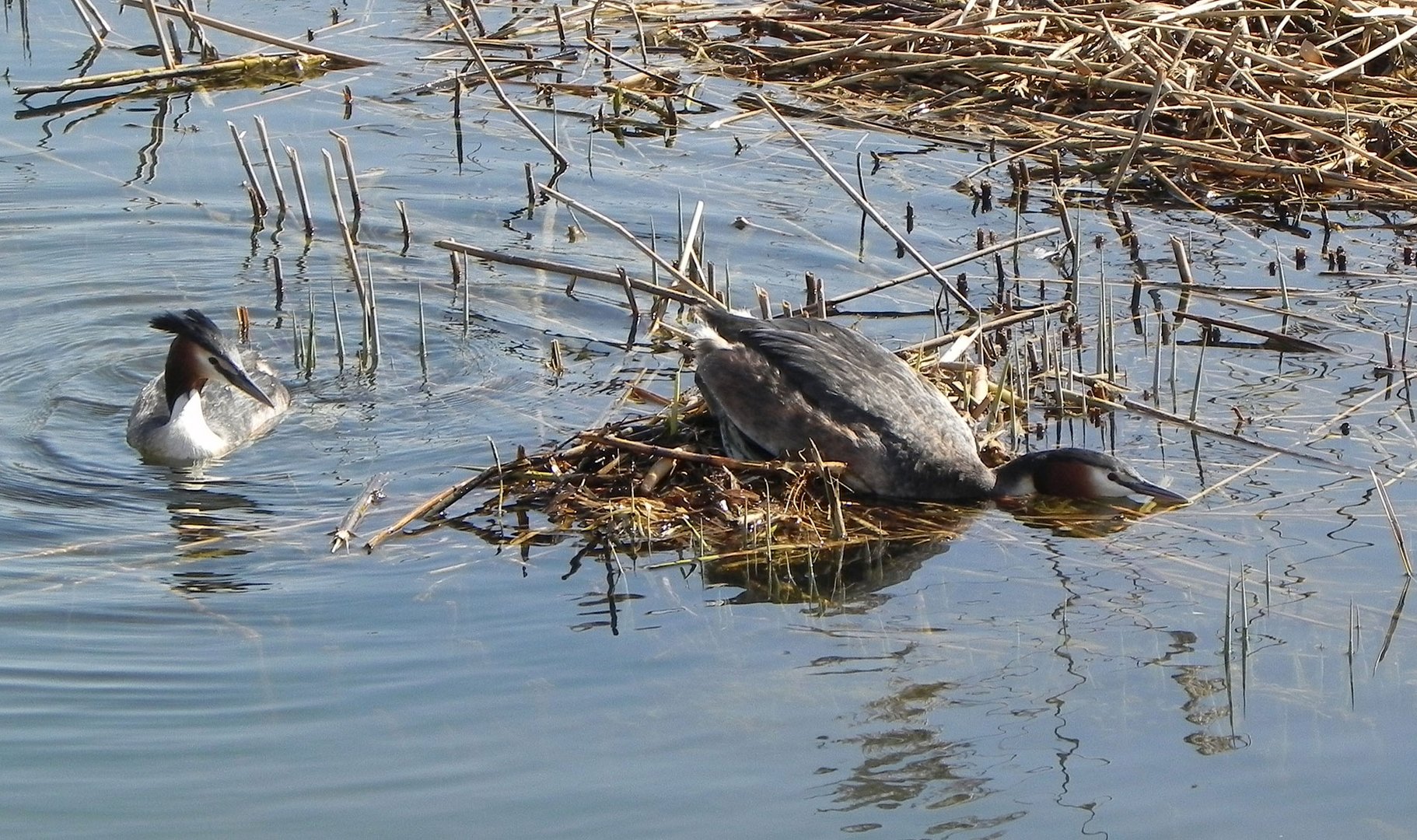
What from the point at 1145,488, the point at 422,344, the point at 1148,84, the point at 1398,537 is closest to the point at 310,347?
the point at 422,344

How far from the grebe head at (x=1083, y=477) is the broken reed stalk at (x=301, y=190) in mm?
3981

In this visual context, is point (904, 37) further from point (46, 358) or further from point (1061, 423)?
point (46, 358)

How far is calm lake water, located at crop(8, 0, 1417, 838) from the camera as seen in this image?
4637 mm

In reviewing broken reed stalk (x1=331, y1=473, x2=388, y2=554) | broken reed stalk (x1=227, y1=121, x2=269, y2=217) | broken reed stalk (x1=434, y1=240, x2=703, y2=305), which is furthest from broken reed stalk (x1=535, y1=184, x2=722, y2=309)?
broken reed stalk (x1=227, y1=121, x2=269, y2=217)

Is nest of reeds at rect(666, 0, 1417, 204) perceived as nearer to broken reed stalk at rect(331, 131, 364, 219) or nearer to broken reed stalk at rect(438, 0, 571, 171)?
broken reed stalk at rect(438, 0, 571, 171)

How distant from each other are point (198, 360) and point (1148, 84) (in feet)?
18.4

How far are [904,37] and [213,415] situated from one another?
5.36m

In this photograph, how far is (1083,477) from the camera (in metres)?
6.56

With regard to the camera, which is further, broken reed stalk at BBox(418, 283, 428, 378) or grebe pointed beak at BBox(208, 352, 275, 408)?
broken reed stalk at BBox(418, 283, 428, 378)

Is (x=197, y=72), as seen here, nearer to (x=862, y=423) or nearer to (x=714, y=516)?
(x=862, y=423)

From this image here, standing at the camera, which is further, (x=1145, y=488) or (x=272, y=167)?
(x=272, y=167)

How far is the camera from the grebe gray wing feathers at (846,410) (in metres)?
6.83

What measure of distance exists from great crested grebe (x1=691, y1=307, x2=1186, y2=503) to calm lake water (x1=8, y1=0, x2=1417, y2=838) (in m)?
0.24

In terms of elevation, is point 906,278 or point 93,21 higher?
point 93,21
